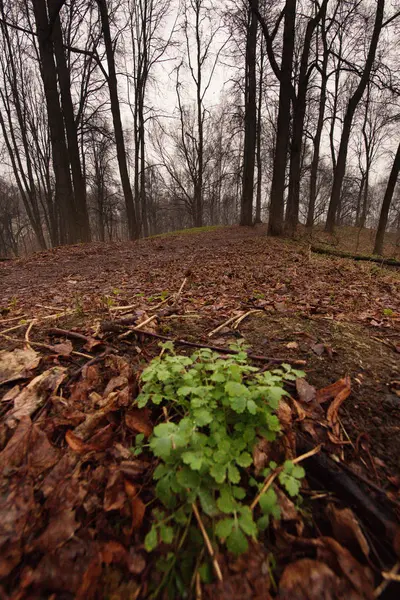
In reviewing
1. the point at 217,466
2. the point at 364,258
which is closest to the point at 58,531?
the point at 217,466

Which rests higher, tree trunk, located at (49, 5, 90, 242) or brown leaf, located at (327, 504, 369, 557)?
tree trunk, located at (49, 5, 90, 242)

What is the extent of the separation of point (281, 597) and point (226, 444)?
401mm

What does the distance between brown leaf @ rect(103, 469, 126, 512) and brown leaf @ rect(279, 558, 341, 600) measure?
54 cm

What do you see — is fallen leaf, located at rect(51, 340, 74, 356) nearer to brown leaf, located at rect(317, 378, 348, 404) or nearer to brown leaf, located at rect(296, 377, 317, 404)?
brown leaf, located at rect(296, 377, 317, 404)

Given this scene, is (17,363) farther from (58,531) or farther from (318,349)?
(318,349)

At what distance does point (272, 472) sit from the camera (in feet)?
3.32

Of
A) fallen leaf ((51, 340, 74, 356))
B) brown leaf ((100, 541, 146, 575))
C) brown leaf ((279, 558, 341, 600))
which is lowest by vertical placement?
brown leaf ((279, 558, 341, 600))

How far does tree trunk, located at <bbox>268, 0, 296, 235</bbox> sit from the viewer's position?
7305 mm

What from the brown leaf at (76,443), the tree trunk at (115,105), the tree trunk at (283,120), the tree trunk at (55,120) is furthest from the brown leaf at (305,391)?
the tree trunk at (115,105)

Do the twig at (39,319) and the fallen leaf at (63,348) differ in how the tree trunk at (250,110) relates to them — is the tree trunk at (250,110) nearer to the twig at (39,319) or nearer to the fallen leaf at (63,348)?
the twig at (39,319)

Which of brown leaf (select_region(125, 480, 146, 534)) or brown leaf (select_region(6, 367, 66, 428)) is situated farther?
brown leaf (select_region(6, 367, 66, 428))

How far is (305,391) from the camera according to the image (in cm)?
140

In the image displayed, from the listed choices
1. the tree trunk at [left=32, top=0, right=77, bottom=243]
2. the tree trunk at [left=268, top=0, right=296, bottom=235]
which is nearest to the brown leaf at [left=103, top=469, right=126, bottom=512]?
the tree trunk at [left=268, top=0, right=296, bottom=235]

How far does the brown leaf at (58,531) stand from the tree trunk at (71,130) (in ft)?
33.5
